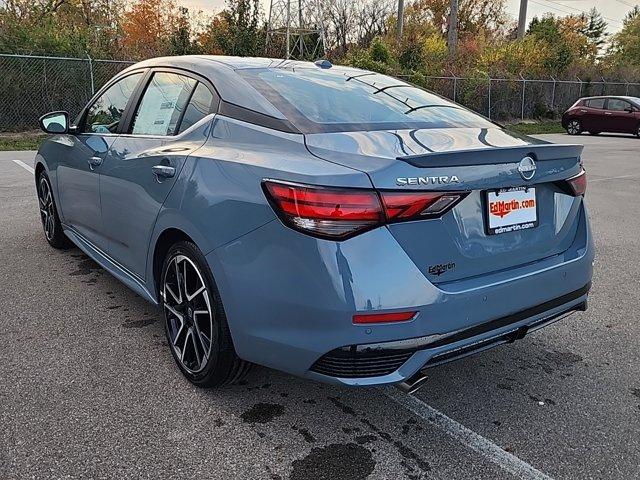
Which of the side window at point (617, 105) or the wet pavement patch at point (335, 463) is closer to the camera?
the wet pavement patch at point (335, 463)

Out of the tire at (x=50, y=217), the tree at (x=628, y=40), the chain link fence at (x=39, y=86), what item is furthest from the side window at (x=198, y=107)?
the tree at (x=628, y=40)

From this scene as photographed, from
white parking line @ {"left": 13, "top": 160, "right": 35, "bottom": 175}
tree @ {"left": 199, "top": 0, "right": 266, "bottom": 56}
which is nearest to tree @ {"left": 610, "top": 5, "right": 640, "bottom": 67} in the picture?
tree @ {"left": 199, "top": 0, "right": 266, "bottom": 56}

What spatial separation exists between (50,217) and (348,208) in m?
3.85

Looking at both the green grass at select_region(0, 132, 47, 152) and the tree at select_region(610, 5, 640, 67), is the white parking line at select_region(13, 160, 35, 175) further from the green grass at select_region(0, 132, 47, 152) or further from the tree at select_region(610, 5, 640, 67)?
the tree at select_region(610, 5, 640, 67)

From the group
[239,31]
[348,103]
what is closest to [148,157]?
[348,103]

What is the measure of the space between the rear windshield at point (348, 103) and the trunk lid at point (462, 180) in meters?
0.15

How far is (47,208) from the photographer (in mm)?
5074

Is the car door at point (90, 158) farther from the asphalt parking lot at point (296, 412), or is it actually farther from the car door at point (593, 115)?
the car door at point (593, 115)

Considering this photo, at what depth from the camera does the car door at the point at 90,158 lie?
145 inches

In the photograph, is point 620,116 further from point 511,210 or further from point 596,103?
point 511,210

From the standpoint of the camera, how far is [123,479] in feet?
7.04

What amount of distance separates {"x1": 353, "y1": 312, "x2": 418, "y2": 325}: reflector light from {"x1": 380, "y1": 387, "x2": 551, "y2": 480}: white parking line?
2.28ft

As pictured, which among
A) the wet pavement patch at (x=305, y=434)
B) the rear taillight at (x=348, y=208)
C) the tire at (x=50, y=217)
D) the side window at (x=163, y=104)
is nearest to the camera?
the rear taillight at (x=348, y=208)

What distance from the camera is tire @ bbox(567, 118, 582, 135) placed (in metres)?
22.5
